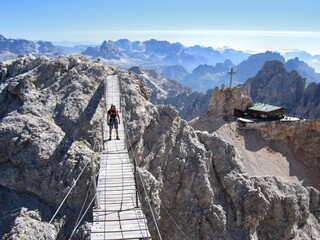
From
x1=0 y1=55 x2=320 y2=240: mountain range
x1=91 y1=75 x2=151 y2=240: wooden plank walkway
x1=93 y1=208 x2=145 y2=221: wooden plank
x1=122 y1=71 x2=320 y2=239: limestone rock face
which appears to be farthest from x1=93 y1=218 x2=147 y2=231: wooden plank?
x1=122 y1=71 x2=320 y2=239: limestone rock face

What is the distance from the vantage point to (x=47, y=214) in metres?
21.9

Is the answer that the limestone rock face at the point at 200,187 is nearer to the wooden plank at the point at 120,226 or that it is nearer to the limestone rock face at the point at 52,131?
the limestone rock face at the point at 52,131

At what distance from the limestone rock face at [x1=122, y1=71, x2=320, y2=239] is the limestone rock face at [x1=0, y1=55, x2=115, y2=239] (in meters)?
3.73

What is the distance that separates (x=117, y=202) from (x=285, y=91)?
542 feet

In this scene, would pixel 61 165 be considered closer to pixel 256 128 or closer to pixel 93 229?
pixel 93 229

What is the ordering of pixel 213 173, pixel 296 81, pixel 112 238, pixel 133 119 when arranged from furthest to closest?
pixel 296 81 < pixel 213 173 < pixel 133 119 < pixel 112 238

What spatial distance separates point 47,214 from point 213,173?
16939 millimetres

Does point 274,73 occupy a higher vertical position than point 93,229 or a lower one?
lower

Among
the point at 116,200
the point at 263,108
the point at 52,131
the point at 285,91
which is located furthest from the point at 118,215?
the point at 285,91

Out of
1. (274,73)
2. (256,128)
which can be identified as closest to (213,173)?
(256,128)

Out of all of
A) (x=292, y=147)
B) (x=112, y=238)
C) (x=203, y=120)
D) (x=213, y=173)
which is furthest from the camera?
(x=203, y=120)

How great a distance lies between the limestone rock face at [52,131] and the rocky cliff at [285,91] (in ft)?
416

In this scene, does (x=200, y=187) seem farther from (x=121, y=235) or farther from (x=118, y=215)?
(x=121, y=235)

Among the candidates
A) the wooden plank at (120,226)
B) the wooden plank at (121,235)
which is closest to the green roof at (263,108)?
the wooden plank at (120,226)
